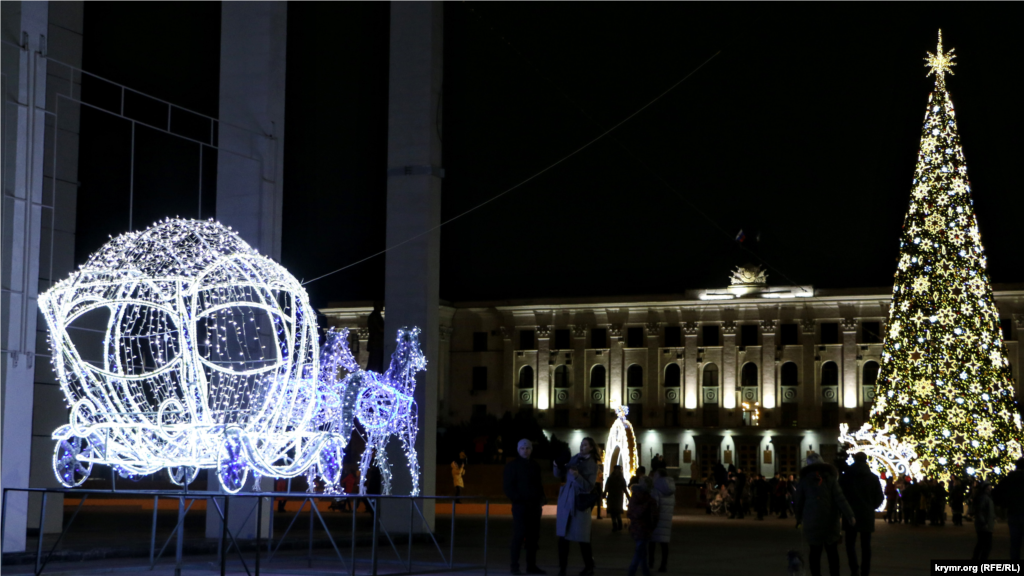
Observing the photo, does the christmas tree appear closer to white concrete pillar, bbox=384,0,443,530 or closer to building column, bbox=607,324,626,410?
white concrete pillar, bbox=384,0,443,530

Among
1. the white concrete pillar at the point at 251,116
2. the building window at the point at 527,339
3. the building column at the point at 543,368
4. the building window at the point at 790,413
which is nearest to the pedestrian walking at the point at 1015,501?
the white concrete pillar at the point at 251,116

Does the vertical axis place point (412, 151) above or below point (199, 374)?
above

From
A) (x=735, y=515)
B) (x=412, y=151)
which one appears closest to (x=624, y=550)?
(x=412, y=151)

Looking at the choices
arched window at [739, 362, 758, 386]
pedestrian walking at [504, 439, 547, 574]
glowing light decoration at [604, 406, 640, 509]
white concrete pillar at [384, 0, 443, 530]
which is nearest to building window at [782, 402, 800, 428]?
arched window at [739, 362, 758, 386]

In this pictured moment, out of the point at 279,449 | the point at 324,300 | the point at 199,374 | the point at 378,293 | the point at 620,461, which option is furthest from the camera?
the point at 324,300

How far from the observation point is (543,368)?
214 feet

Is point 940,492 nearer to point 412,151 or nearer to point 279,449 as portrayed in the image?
point 412,151

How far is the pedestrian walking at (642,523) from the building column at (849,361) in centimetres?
5118

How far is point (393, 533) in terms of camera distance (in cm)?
1620

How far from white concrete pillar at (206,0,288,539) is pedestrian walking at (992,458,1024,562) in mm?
8470

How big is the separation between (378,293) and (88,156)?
113 feet

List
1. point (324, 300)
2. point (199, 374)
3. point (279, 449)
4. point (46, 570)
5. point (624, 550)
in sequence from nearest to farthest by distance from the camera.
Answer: point (46, 570) < point (199, 374) < point (279, 449) < point (624, 550) < point (324, 300)

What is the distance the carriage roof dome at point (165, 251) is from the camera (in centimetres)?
1137

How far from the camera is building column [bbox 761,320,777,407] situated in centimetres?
6159
